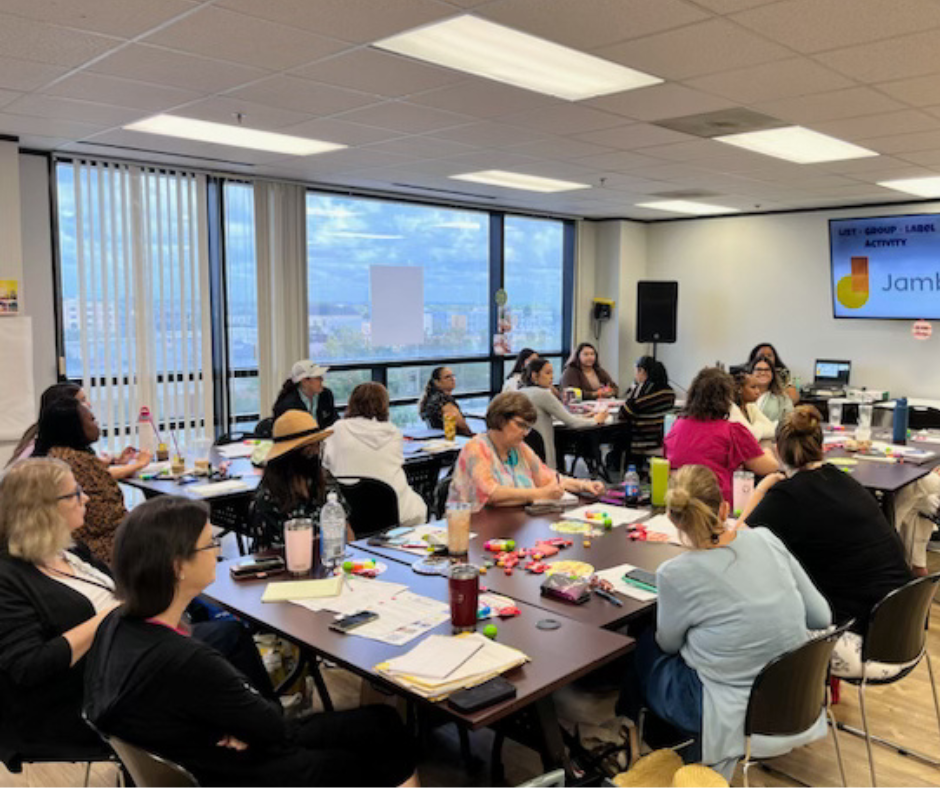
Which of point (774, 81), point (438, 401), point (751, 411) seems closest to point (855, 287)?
point (751, 411)

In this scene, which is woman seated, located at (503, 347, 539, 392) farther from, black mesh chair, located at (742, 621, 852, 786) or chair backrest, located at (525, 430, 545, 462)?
black mesh chair, located at (742, 621, 852, 786)

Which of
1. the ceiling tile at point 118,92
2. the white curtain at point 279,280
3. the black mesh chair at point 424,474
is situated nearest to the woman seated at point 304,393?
the black mesh chair at point 424,474

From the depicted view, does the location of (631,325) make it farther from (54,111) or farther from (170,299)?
(54,111)

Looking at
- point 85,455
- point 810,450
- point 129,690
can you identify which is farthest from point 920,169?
point 129,690

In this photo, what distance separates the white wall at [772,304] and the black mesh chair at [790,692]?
7.01m

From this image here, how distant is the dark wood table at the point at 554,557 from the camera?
2.46m

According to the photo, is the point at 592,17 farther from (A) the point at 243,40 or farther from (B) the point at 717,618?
(B) the point at 717,618

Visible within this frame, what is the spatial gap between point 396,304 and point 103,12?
216 inches

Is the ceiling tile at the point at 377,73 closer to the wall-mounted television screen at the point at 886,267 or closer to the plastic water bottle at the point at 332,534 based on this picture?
the plastic water bottle at the point at 332,534

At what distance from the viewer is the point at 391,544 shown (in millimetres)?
3086

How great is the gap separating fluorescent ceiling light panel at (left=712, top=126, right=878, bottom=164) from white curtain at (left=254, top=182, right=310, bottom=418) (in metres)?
3.76

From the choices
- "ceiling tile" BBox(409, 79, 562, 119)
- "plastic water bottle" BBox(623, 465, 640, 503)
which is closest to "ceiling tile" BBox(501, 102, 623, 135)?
"ceiling tile" BBox(409, 79, 562, 119)

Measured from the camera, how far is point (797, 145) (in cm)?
538

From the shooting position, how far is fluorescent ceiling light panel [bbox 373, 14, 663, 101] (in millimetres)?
3172
